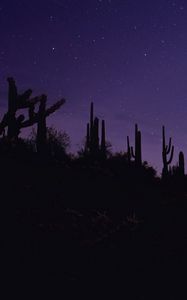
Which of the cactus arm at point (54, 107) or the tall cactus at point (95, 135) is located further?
the tall cactus at point (95, 135)

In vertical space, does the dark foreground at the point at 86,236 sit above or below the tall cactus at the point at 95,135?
below

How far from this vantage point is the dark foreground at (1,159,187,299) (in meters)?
9.84

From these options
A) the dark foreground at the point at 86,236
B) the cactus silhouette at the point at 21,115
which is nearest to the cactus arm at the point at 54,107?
the cactus silhouette at the point at 21,115

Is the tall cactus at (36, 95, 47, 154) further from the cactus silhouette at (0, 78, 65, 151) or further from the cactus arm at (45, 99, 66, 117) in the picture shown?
the cactus arm at (45, 99, 66, 117)

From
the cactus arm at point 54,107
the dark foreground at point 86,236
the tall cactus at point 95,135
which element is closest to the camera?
the dark foreground at point 86,236

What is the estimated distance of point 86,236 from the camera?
1267 cm

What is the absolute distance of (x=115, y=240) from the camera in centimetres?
1298

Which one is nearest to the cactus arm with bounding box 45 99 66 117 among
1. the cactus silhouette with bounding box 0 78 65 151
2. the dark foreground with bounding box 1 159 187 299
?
the cactus silhouette with bounding box 0 78 65 151

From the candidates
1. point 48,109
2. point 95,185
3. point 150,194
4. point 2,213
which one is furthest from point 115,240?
point 48,109

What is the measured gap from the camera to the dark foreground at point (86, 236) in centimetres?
984

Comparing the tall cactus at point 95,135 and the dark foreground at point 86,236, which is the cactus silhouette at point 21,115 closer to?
the dark foreground at point 86,236

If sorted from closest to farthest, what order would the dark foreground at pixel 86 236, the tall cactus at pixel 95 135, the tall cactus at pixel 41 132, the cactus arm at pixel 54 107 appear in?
1. the dark foreground at pixel 86 236
2. the tall cactus at pixel 41 132
3. the cactus arm at pixel 54 107
4. the tall cactus at pixel 95 135

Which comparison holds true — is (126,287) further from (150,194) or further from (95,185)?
(150,194)

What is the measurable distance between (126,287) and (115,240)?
9.71ft
